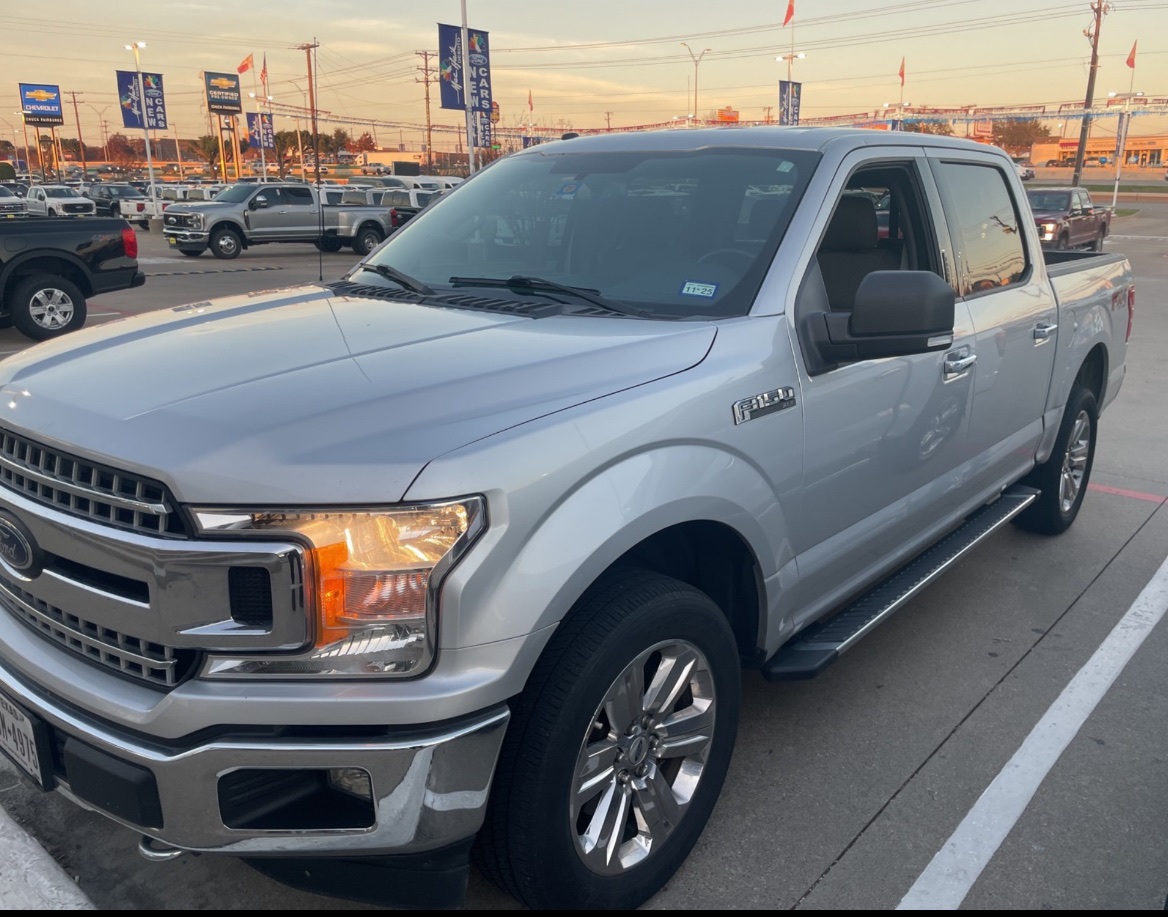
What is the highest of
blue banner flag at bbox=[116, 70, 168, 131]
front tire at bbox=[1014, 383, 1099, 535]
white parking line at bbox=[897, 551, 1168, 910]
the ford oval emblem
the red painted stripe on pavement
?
blue banner flag at bbox=[116, 70, 168, 131]

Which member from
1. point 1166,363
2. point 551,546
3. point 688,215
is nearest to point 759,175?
point 688,215

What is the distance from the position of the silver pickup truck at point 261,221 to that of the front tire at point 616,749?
22294 mm

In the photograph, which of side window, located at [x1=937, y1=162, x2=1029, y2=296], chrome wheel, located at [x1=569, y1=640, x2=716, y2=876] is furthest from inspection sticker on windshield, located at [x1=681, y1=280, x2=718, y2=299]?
side window, located at [x1=937, y1=162, x2=1029, y2=296]

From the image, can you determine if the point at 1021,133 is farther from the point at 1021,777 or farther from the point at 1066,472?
the point at 1021,777

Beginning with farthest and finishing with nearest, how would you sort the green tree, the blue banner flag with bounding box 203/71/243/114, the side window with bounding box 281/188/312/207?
the green tree < the blue banner flag with bounding box 203/71/243/114 < the side window with bounding box 281/188/312/207

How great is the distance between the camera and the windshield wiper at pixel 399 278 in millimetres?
3299

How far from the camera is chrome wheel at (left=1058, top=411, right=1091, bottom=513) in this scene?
5145 mm

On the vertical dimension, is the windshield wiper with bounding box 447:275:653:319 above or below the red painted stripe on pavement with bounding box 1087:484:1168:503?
above

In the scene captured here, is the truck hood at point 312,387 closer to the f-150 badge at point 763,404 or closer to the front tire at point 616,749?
the f-150 badge at point 763,404

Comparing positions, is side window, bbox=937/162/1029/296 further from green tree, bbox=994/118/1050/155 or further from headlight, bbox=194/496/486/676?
green tree, bbox=994/118/1050/155

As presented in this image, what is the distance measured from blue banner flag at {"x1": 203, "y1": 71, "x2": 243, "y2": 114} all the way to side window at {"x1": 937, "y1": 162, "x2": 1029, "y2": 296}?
65217 millimetres

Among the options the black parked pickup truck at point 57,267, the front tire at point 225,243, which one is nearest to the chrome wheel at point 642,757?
the black parked pickup truck at point 57,267

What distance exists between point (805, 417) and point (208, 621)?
65.0 inches

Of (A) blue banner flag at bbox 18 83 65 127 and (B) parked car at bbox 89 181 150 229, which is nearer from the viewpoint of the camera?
(B) parked car at bbox 89 181 150 229
